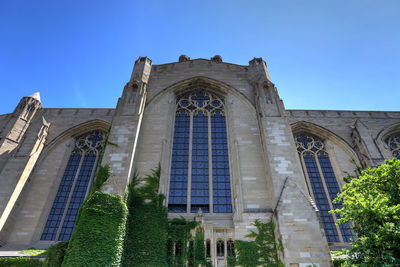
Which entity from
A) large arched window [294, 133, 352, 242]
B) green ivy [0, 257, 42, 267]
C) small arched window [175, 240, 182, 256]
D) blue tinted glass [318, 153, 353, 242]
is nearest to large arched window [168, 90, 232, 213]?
small arched window [175, 240, 182, 256]

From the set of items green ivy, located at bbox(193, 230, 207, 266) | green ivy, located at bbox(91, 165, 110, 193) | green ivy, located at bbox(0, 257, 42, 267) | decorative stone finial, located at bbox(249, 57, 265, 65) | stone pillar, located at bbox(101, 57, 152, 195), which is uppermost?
decorative stone finial, located at bbox(249, 57, 265, 65)

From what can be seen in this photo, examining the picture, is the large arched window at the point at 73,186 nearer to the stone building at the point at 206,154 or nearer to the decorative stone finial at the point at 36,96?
the stone building at the point at 206,154

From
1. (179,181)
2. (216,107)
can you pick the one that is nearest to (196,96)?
(216,107)

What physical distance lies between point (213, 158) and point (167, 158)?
9.82ft

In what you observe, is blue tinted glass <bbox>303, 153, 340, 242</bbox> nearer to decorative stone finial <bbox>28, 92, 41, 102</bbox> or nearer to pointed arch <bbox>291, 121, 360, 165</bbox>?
pointed arch <bbox>291, 121, 360, 165</bbox>

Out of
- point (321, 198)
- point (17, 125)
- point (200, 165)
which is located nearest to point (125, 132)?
point (200, 165)

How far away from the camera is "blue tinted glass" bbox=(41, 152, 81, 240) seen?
16.0 metres

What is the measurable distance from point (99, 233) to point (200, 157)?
8017 millimetres

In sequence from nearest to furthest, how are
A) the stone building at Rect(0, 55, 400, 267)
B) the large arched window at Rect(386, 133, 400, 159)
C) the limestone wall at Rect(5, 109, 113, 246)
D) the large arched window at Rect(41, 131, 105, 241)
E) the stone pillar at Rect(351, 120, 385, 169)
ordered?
the stone building at Rect(0, 55, 400, 267) → the limestone wall at Rect(5, 109, 113, 246) → the large arched window at Rect(41, 131, 105, 241) → the stone pillar at Rect(351, 120, 385, 169) → the large arched window at Rect(386, 133, 400, 159)

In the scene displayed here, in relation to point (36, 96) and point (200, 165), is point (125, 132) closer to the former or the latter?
point (200, 165)

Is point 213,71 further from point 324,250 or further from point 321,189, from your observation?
point 324,250

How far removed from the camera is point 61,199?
17.3m

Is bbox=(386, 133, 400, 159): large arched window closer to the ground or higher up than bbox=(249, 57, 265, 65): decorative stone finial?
closer to the ground

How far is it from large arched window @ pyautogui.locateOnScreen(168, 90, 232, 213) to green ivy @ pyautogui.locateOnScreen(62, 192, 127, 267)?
3.90 meters
